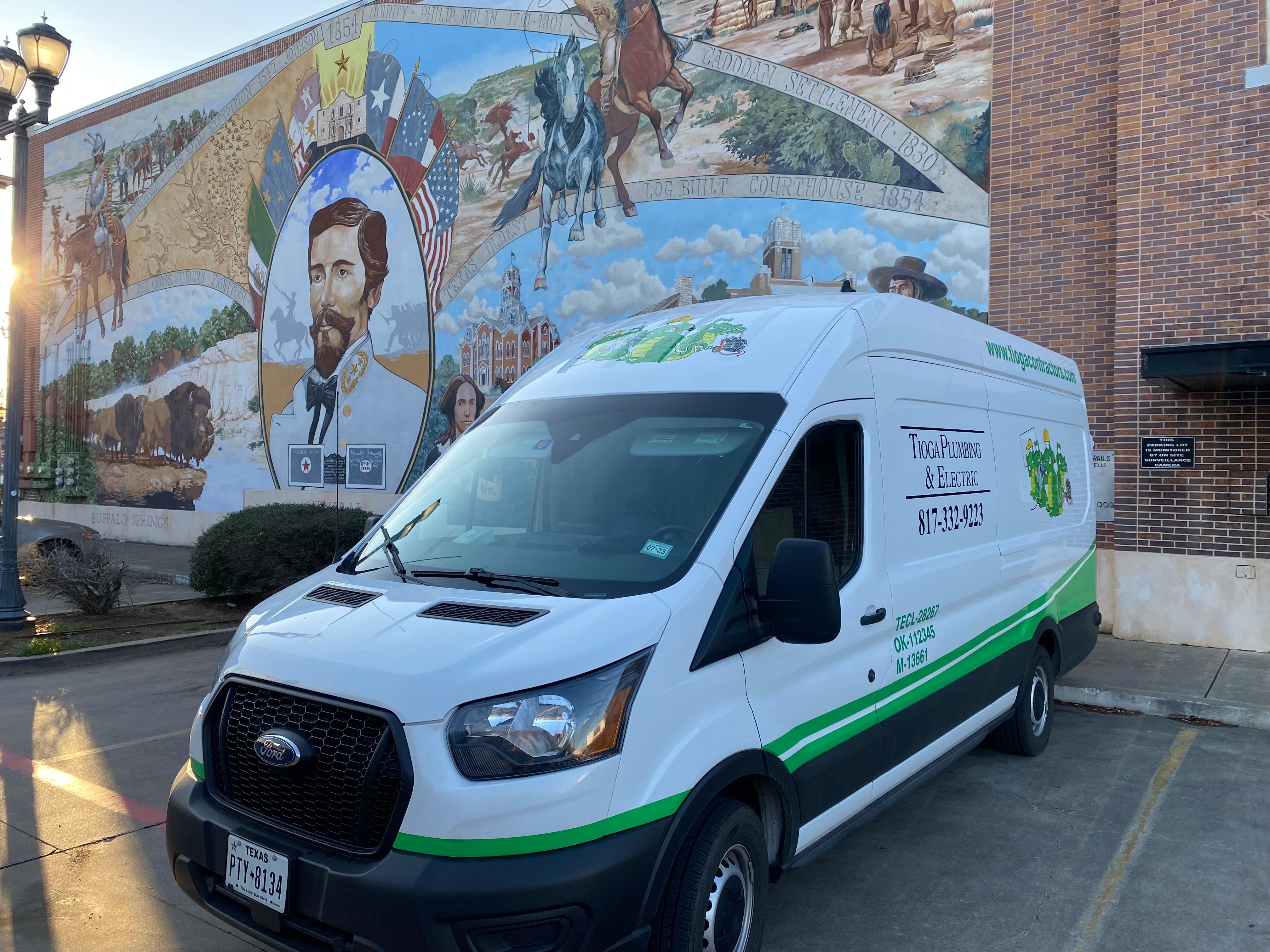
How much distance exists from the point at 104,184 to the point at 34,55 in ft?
53.9

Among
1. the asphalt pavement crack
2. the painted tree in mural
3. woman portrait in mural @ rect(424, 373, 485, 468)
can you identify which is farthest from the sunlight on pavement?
the painted tree in mural

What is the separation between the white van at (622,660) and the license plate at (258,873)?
0.01m

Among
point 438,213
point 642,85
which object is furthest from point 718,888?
point 438,213

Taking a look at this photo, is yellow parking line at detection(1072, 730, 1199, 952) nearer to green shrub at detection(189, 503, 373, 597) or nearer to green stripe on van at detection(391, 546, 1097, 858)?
green stripe on van at detection(391, 546, 1097, 858)

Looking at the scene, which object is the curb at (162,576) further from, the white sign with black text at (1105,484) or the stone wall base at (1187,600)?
the stone wall base at (1187,600)

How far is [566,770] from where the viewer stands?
2719 mm

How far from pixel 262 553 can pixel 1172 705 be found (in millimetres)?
10193

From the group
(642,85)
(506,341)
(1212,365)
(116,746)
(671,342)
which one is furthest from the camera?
(506,341)

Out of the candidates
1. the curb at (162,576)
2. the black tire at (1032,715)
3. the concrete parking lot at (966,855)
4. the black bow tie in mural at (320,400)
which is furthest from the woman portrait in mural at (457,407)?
the black tire at (1032,715)

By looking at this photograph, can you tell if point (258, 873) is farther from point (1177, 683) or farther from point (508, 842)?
point (1177, 683)

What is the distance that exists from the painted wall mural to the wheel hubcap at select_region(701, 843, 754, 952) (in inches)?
88.6

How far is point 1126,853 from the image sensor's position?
4727mm

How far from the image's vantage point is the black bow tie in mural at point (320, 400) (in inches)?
754

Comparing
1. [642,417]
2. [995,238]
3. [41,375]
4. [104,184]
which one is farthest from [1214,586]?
[41,375]
